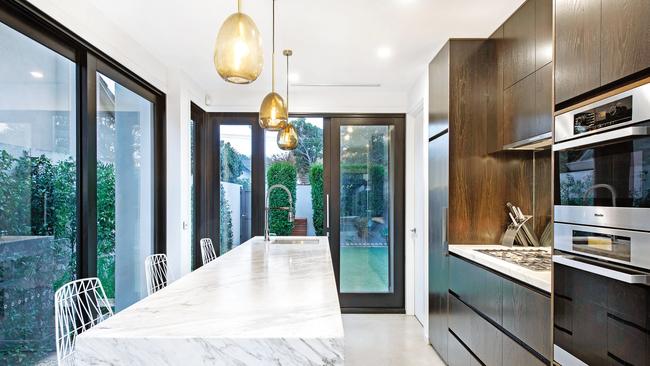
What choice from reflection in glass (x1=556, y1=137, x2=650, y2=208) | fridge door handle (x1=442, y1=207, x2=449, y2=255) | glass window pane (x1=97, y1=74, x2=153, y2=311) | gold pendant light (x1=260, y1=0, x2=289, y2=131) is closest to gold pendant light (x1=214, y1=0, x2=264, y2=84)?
gold pendant light (x1=260, y1=0, x2=289, y2=131)

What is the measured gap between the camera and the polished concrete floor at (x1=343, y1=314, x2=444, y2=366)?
3.33 m

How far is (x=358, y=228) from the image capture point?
15.9ft

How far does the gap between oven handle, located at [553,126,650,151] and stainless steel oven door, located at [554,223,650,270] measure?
1.04 feet

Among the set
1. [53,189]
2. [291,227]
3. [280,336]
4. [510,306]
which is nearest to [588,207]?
[510,306]

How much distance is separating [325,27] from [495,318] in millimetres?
2232

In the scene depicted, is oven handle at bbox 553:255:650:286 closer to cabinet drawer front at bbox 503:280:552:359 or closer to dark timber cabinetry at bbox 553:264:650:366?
dark timber cabinetry at bbox 553:264:650:366

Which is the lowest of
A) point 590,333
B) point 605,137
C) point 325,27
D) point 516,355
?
point 516,355

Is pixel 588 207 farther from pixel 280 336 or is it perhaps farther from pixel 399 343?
pixel 399 343

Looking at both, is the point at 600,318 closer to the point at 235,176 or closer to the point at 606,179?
the point at 606,179

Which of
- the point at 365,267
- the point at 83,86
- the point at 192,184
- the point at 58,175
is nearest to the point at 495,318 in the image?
the point at 365,267

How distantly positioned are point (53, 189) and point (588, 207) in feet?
8.94

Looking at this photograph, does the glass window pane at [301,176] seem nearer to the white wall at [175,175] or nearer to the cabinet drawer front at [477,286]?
the white wall at [175,175]

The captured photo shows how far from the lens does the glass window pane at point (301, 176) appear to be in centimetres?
485

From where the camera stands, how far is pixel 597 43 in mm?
1507
